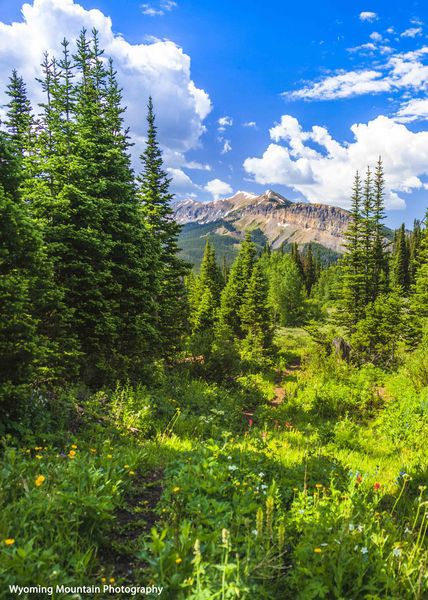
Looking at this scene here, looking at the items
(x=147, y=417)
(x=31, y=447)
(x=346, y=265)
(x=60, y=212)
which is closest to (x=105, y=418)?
(x=147, y=417)

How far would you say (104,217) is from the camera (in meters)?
14.3

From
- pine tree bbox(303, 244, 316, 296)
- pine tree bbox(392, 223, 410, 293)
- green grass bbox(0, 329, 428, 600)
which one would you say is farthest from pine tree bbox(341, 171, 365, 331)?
pine tree bbox(303, 244, 316, 296)

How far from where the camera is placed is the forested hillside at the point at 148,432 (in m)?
3.00

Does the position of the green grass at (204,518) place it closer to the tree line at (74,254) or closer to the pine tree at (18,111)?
the tree line at (74,254)

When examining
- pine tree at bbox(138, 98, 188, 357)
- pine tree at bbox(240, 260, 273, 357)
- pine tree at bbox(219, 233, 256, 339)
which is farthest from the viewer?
pine tree at bbox(219, 233, 256, 339)

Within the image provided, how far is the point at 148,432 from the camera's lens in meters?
7.73

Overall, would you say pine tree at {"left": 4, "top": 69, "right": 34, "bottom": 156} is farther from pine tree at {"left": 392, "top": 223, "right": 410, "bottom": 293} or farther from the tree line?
pine tree at {"left": 392, "top": 223, "right": 410, "bottom": 293}

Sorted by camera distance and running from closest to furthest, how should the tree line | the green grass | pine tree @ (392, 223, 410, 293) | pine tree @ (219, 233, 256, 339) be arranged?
the green grass
the tree line
pine tree @ (219, 233, 256, 339)
pine tree @ (392, 223, 410, 293)

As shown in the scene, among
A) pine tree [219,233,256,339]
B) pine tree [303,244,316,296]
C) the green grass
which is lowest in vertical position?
the green grass

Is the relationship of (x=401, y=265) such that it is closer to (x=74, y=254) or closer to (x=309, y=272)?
(x=309, y=272)

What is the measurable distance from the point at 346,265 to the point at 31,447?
3158 centimetres

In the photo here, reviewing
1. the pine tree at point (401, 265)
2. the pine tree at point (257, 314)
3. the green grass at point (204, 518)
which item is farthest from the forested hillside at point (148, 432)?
the pine tree at point (401, 265)

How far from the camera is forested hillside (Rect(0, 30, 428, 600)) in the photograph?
2996 mm

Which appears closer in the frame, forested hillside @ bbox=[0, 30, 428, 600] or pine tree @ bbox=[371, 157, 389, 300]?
forested hillside @ bbox=[0, 30, 428, 600]
